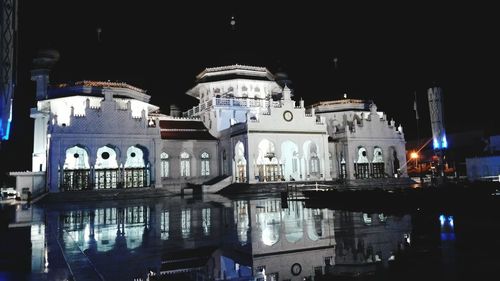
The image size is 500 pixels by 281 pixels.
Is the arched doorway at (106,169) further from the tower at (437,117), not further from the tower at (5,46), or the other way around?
the tower at (437,117)

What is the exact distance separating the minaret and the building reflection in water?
113 feet

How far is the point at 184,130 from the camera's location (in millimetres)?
44062

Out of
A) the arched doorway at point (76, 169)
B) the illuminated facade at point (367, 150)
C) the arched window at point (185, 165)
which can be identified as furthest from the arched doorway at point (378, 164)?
the arched doorway at point (76, 169)

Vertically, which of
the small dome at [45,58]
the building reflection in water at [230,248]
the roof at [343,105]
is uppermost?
the small dome at [45,58]

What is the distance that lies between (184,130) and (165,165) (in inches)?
187

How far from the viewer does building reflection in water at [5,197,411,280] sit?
6125 mm

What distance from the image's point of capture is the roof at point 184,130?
42.5 metres

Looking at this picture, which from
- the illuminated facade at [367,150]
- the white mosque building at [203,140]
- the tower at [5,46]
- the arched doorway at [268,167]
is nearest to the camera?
the tower at [5,46]

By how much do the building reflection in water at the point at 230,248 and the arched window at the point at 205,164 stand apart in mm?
31439

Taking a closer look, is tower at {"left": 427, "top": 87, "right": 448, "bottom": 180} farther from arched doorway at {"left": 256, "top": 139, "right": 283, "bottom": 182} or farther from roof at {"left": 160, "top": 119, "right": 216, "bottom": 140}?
roof at {"left": 160, "top": 119, "right": 216, "bottom": 140}

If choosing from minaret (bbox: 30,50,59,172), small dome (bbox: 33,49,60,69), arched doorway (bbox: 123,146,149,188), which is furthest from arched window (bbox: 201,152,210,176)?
small dome (bbox: 33,49,60,69)

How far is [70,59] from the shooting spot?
4338 cm

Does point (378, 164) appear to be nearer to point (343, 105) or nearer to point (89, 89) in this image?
point (343, 105)

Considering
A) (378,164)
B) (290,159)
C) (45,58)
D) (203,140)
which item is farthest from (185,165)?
(378,164)
